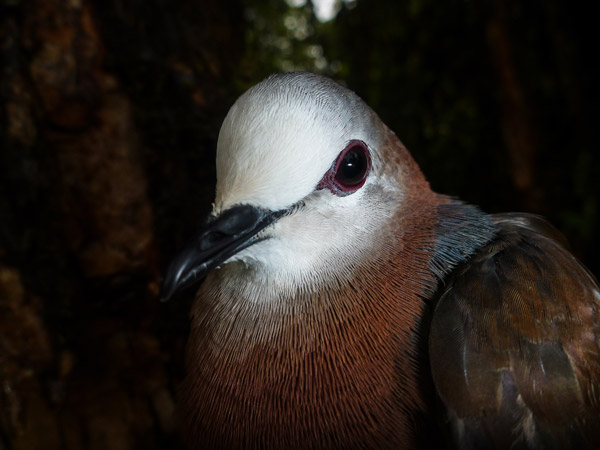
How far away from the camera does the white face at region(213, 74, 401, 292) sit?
1160 mm

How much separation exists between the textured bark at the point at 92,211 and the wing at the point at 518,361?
3.75 feet

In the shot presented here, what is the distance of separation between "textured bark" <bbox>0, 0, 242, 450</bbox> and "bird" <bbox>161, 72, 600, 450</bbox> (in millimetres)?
750

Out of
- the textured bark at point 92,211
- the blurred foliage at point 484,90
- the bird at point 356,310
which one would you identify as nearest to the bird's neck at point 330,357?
the bird at point 356,310

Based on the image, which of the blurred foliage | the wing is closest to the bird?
the wing

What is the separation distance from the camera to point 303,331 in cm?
127

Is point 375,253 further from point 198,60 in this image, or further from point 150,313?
point 198,60

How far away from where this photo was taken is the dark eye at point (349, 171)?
Result: 123 cm

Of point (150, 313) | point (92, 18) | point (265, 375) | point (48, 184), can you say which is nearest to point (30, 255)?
point (48, 184)

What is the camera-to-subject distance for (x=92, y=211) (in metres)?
1.97

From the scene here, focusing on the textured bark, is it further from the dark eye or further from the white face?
the dark eye

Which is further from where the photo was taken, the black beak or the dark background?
the dark background

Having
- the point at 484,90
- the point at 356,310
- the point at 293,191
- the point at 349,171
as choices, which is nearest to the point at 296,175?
the point at 293,191

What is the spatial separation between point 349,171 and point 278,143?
219 millimetres

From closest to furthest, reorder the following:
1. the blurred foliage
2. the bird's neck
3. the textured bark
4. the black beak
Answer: the black beak, the bird's neck, the textured bark, the blurred foliage
